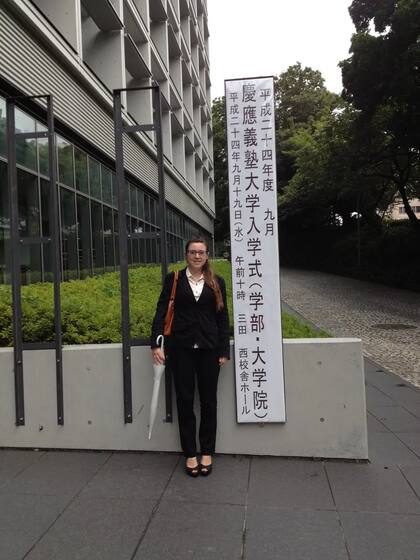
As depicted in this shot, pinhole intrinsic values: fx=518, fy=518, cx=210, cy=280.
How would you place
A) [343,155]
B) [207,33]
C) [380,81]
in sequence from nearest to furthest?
[380,81] < [343,155] < [207,33]

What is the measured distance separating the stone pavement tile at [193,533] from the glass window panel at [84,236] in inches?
415

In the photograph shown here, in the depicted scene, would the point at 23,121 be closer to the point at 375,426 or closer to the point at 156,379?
the point at 156,379

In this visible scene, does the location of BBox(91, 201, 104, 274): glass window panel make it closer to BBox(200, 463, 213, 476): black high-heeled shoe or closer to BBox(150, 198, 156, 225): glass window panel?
BBox(150, 198, 156, 225): glass window panel

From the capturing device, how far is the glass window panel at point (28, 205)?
1027 cm

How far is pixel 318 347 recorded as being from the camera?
4.13m

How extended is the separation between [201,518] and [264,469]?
2.96 ft

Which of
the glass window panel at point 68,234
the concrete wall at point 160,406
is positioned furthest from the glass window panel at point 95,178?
the concrete wall at point 160,406

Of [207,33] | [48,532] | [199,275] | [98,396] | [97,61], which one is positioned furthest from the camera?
[207,33]

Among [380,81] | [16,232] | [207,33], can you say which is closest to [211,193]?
[207,33]

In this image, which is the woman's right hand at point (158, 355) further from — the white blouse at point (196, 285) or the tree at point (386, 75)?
the tree at point (386, 75)

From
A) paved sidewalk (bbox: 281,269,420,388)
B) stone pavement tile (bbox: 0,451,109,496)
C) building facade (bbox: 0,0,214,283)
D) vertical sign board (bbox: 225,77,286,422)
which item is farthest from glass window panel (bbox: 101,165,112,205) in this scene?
stone pavement tile (bbox: 0,451,109,496)

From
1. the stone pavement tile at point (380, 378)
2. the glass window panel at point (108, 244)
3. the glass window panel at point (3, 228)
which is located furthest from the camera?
the glass window panel at point (108, 244)

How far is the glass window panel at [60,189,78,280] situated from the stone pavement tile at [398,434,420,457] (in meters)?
8.84

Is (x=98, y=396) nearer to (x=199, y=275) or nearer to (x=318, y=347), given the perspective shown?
(x=199, y=275)
